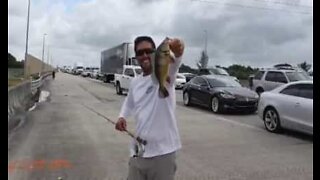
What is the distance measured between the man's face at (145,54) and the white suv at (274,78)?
1936cm

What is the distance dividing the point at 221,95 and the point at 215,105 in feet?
1.77

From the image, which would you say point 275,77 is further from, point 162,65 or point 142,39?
point 162,65

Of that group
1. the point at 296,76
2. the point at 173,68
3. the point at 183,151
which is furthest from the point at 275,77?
the point at 173,68

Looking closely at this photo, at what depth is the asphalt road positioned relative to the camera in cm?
763

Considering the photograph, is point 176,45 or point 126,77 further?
point 126,77

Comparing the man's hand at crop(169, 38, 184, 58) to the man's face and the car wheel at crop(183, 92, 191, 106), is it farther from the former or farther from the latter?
the car wheel at crop(183, 92, 191, 106)

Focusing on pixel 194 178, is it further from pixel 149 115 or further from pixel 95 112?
pixel 95 112

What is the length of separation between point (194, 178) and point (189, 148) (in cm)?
275

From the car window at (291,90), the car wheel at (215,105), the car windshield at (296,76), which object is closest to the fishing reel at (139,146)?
the car window at (291,90)

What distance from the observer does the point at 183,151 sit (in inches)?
376

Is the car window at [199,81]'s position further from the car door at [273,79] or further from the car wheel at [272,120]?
the car wheel at [272,120]

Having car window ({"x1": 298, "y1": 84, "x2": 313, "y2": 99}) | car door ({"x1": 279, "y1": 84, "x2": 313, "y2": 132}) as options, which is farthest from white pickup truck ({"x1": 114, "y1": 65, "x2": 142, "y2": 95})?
car window ({"x1": 298, "y1": 84, "x2": 313, "y2": 99})

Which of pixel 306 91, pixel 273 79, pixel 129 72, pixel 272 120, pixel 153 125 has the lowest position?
pixel 272 120
